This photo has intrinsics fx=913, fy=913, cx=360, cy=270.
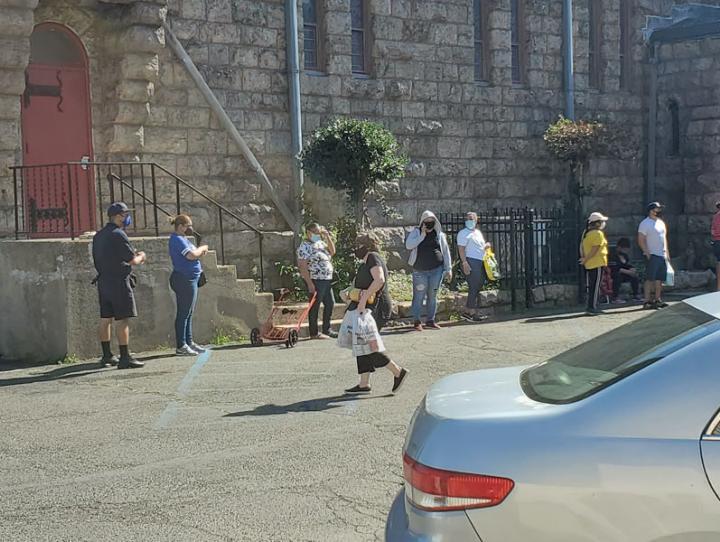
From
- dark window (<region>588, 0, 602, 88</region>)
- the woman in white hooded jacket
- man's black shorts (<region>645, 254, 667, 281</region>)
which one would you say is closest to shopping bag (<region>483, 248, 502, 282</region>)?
the woman in white hooded jacket

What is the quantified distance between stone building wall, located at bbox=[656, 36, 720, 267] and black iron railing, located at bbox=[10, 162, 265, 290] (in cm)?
1001

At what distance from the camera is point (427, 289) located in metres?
12.8

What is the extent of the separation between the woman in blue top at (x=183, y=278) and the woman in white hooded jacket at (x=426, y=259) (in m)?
3.11

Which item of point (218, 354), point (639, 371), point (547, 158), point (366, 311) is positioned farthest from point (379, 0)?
point (639, 371)

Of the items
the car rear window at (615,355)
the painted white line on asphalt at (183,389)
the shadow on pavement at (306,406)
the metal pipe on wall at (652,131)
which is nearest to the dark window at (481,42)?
the metal pipe on wall at (652,131)

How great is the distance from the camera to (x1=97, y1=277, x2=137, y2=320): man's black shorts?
10.1 meters

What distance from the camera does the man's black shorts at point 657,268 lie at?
47.6 ft

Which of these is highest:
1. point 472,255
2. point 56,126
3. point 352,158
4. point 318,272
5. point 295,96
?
point 295,96

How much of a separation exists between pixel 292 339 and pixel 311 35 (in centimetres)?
642

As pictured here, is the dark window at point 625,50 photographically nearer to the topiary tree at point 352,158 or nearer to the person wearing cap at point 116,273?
the topiary tree at point 352,158

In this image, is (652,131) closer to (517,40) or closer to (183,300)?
(517,40)

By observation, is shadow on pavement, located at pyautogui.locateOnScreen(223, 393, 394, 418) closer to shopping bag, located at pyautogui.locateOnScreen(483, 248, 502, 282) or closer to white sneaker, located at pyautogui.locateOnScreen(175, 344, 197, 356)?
white sneaker, located at pyautogui.locateOnScreen(175, 344, 197, 356)

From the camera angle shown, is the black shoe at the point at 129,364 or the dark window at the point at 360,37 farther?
the dark window at the point at 360,37

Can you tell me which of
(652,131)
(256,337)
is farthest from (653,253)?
(256,337)
